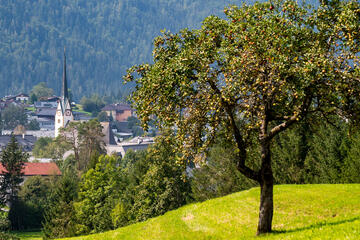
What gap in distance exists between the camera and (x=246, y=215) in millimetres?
30781

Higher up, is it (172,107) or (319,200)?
(172,107)

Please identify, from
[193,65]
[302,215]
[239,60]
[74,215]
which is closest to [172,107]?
[193,65]

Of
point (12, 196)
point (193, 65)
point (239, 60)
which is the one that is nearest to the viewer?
point (239, 60)

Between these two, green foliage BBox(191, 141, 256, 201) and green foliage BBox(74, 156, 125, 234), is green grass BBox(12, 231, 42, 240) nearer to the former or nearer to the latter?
green foliage BBox(74, 156, 125, 234)

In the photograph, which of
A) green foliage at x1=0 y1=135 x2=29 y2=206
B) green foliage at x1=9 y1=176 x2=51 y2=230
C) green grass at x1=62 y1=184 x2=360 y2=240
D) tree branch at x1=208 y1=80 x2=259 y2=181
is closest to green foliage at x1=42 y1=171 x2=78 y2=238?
green foliage at x1=9 y1=176 x2=51 y2=230

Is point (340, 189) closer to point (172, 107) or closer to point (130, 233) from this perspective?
point (130, 233)

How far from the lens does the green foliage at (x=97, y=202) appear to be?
74.2 m

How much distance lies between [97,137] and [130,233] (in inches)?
3700

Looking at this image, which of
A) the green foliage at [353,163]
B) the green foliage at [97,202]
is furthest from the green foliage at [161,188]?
the green foliage at [353,163]

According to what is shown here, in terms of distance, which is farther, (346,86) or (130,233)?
(130,233)

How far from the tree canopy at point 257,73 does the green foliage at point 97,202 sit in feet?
176

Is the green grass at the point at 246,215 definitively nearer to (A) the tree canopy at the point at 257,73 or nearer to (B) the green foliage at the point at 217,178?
(A) the tree canopy at the point at 257,73

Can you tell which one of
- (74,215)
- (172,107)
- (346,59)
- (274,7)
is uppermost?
(274,7)

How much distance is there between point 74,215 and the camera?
78625mm
